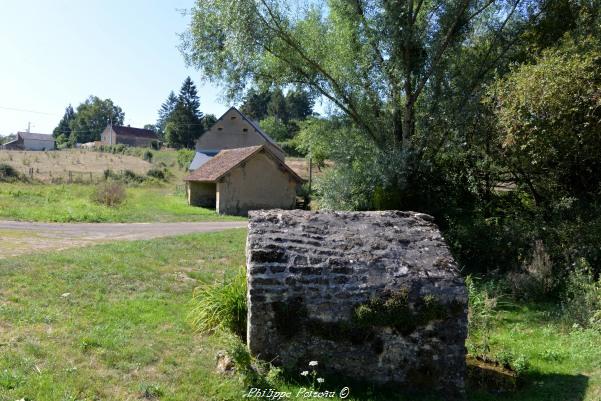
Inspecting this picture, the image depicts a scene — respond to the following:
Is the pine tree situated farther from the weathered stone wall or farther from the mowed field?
the weathered stone wall

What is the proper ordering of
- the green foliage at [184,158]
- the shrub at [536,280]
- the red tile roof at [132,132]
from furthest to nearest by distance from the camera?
the red tile roof at [132,132] → the green foliage at [184,158] → the shrub at [536,280]

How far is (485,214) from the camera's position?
14.5 m

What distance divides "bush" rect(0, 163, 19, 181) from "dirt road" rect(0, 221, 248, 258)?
1643 centimetres

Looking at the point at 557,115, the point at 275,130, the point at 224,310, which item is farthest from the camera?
the point at 275,130

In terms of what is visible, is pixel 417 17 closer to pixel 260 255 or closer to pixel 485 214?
pixel 485 214

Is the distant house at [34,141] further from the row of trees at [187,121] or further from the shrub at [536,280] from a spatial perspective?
the shrub at [536,280]

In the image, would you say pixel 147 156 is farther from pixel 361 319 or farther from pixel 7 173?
pixel 361 319

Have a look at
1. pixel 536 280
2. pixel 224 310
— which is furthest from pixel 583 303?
pixel 224 310

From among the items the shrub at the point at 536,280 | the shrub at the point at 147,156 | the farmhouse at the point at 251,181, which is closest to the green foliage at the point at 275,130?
the shrub at the point at 147,156

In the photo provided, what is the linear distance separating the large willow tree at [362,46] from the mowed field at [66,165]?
27.2 metres

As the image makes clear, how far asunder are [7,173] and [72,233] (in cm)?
2139

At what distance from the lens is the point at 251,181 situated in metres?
30.3

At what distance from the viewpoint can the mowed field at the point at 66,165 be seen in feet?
127

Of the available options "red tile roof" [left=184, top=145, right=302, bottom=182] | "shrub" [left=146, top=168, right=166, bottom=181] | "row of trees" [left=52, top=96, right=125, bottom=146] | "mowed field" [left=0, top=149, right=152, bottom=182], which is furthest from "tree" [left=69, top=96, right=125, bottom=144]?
"red tile roof" [left=184, top=145, right=302, bottom=182]
